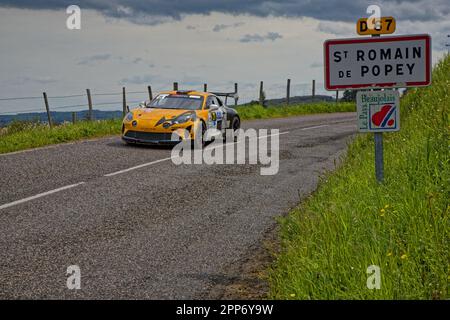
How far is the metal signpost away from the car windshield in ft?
31.1

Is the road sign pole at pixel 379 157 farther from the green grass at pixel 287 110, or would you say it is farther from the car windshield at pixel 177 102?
the green grass at pixel 287 110

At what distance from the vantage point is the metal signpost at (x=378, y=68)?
6.08 m

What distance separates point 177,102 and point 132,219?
28.2 ft

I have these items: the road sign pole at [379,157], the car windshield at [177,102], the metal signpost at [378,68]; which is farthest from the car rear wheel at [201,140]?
the metal signpost at [378,68]

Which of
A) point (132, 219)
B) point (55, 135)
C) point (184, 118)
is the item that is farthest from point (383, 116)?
point (55, 135)

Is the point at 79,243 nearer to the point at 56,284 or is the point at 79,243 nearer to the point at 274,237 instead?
the point at 56,284

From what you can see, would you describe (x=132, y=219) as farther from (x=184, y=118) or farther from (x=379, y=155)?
(x=184, y=118)

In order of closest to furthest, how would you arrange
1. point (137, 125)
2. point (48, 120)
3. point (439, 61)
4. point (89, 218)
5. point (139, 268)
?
point (139, 268), point (89, 218), point (137, 125), point (439, 61), point (48, 120)

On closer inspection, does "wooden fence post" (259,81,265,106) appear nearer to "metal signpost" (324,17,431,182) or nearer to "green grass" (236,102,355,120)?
"green grass" (236,102,355,120)

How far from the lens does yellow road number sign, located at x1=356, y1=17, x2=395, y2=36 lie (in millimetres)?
6066

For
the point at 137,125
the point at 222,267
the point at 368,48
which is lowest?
the point at 222,267

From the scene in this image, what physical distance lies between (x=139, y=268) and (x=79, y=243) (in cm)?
107
